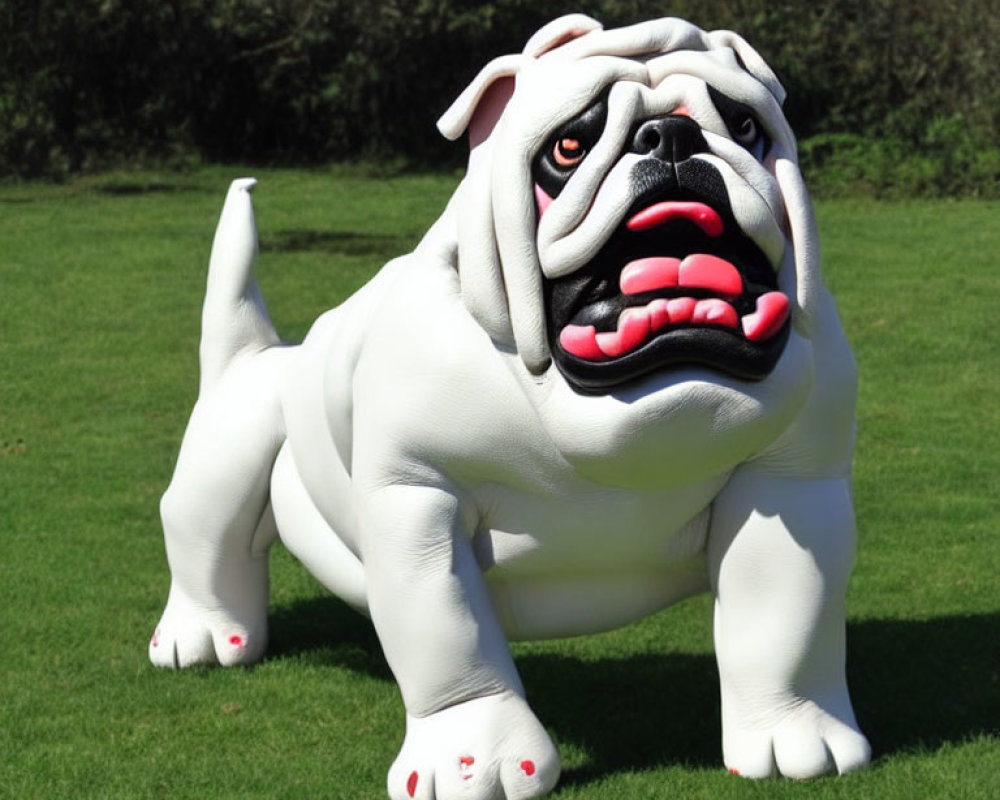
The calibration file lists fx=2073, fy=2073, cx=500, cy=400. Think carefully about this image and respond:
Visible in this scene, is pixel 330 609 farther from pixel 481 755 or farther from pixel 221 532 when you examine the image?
pixel 481 755

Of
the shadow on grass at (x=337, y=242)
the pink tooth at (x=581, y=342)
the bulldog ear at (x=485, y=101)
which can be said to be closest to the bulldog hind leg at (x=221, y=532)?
the bulldog ear at (x=485, y=101)

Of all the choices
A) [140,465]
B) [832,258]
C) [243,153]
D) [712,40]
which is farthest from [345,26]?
[712,40]

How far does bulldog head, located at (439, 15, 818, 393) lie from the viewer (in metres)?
4.11

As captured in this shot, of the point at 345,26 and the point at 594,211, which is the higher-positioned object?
the point at 594,211

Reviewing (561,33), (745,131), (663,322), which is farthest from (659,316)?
(561,33)

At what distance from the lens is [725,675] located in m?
4.75

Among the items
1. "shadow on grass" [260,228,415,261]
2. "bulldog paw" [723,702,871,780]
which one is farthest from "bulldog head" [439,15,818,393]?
"shadow on grass" [260,228,415,261]

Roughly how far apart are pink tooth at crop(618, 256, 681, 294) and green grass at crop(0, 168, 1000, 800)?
4.13ft

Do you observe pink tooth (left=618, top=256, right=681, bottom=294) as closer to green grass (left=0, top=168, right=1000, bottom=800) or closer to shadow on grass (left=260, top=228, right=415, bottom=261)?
green grass (left=0, top=168, right=1000, bottom=800)

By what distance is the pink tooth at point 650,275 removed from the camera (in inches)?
162

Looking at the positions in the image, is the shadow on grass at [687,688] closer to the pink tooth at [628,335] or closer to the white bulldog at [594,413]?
the white bulldog at [594,413]

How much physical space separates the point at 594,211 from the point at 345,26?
16.9 meters

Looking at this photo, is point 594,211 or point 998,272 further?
point 998,272

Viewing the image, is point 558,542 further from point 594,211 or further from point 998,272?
point 998,272
